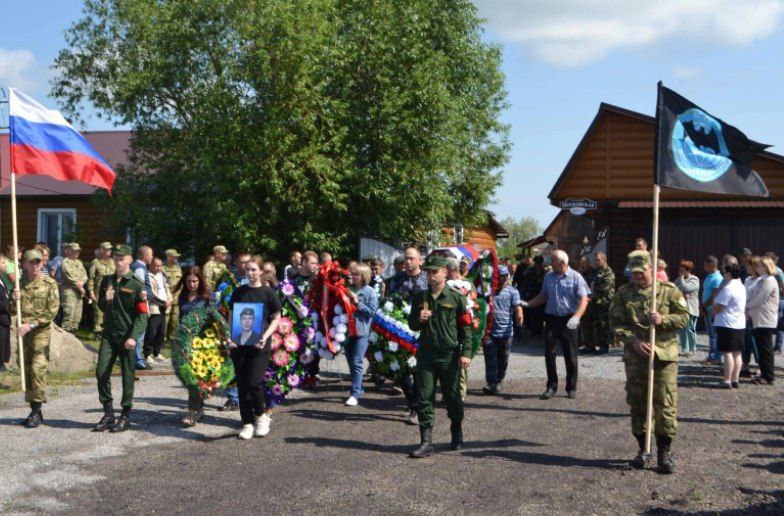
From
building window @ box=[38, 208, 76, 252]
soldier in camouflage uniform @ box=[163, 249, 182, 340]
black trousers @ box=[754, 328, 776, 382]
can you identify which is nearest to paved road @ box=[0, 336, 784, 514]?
black trousers @ box=[754, 328, 776, 382]

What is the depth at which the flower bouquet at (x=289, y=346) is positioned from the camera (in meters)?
9.55

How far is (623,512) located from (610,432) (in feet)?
9.37

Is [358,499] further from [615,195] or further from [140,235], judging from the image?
[615,195]

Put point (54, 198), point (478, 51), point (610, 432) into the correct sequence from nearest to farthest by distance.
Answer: point (610, 432), point (54, 198), point (478, 51)

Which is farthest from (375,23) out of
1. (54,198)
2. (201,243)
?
(54,198)

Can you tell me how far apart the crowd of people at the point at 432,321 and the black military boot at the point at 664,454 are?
0.04 feet

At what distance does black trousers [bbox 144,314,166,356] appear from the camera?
44.9 ft

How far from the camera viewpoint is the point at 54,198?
27828 mm

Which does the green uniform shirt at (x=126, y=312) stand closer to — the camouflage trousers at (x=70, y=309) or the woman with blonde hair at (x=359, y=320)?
the woman with blonde hair at (x=359, y=320)

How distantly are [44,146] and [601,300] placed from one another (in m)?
10.1

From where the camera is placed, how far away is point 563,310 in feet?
36.2

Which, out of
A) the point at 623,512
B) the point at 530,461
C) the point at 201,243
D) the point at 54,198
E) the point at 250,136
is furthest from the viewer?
the point at 54,198

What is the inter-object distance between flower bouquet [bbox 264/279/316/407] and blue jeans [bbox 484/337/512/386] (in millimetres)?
2614

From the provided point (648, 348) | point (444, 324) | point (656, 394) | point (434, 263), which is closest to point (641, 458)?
point (656, 394)
